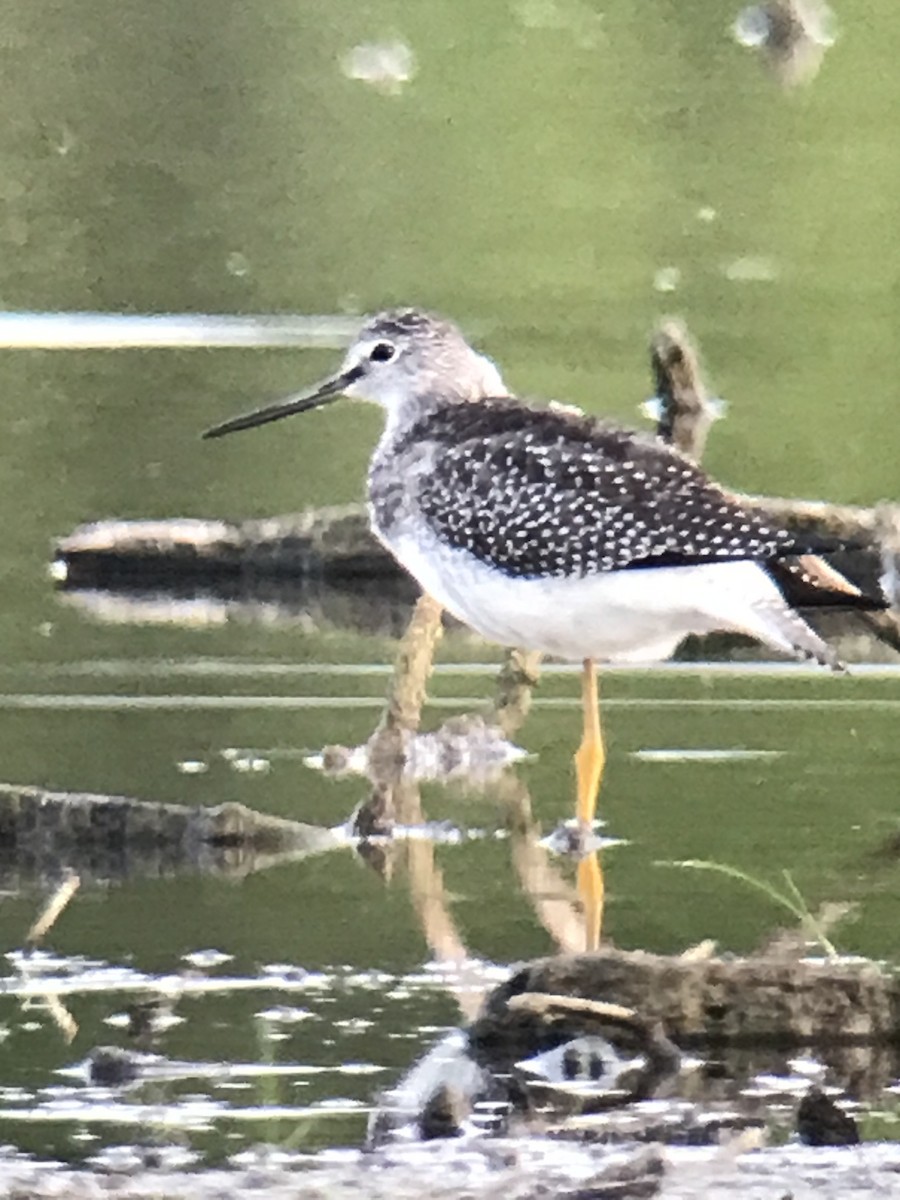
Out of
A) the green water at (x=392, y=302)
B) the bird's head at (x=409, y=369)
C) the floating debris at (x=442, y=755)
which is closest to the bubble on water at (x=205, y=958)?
the green water at (x=392, y=302)

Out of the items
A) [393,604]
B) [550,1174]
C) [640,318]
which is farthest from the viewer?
[640,318]

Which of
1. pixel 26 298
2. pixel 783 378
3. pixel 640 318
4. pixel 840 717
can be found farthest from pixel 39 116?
pixel 840 717

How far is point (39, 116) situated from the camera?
29.2ft

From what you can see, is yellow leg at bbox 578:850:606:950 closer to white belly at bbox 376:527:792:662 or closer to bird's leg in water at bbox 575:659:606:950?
bird's leg in water at bbox 575:659:606:950

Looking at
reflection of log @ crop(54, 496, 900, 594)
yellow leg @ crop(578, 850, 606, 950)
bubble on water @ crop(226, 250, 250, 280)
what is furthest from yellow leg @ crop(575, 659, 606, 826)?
bubble on water @ crop(226, 250, 250, 280)

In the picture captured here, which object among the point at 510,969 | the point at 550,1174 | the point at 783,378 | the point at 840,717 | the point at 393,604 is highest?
the point at 783,378

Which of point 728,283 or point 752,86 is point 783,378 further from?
point 752,86

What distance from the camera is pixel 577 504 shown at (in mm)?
4227

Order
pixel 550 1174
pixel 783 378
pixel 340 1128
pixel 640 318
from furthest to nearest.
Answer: pixel 640 318 → pixel 783 378 → pixel 340 1128 → pixel 550 1174

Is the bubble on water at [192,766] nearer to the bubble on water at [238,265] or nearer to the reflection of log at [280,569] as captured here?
the reflection of log at [280,569]

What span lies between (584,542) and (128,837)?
94 cm

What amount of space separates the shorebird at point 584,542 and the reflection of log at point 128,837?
1.74 ft

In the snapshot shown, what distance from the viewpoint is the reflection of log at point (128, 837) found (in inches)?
172

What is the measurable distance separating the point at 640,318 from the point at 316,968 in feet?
14.2
